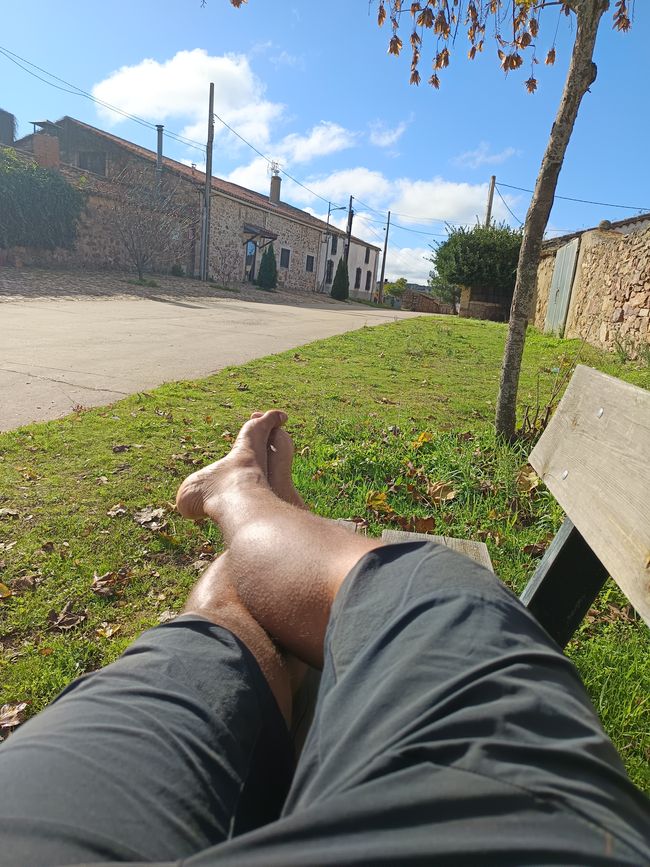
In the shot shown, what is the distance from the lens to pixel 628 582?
3.28ft

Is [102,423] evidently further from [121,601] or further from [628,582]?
[628,582]

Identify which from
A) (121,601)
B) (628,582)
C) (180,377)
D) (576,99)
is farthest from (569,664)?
(180,377)

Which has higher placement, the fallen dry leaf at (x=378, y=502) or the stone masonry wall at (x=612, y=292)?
the stone masonry wall at (x=612, y=292)

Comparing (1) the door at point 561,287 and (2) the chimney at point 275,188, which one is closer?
(1) the door at point 561,287

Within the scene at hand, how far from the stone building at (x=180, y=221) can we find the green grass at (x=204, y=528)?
19.1 meters

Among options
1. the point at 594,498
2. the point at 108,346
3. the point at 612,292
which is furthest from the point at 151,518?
A: the point at 612,292

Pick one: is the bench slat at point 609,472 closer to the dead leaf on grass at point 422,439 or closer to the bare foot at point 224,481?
the bare foot at point 224,481

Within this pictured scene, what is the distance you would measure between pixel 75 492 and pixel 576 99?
3465 mm

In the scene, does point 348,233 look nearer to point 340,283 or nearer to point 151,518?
point 340,283

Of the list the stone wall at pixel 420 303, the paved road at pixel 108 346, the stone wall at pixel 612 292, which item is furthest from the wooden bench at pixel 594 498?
the stone wall at pixel 420 303

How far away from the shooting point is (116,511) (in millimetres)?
2828

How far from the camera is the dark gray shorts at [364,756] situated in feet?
1.77

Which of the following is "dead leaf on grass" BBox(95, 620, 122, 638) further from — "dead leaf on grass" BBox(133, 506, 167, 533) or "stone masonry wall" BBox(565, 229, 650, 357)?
"stone masonry wall" BBox(565, 229, 650, 357)

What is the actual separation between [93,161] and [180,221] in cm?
784
